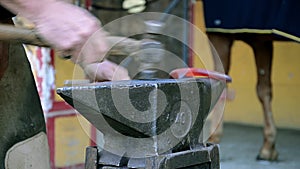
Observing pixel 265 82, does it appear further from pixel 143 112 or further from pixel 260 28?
pixel 143 112

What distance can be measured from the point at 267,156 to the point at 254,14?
3.01 feet

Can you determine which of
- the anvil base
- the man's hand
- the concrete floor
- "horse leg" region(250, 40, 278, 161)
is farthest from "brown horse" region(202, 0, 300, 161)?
the man's hand

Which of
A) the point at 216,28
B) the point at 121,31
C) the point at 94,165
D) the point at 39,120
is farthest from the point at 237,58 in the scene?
the point at 94,165

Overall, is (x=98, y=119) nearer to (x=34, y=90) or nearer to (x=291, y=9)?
(x=34, y=90)

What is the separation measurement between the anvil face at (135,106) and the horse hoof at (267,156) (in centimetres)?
297

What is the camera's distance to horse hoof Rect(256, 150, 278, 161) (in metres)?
4.26

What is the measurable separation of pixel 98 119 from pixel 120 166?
4.3 inches

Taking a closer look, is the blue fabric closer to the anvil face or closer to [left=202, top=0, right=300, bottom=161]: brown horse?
[left=202, top=0, right=300, bottom=161]: brown horse

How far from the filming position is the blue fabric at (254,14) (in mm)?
3920

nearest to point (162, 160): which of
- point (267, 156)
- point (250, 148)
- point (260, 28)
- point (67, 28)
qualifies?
point (67, 28)

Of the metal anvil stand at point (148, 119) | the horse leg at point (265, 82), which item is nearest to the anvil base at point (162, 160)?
the metal anvil stand at point (148, 119)

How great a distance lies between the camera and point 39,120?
6.04 ft

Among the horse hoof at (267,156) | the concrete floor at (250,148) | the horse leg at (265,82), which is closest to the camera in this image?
the concrete floor at (250,148)

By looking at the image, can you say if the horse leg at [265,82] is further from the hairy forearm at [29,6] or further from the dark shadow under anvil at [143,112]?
the hairy forearm at [29,6]
